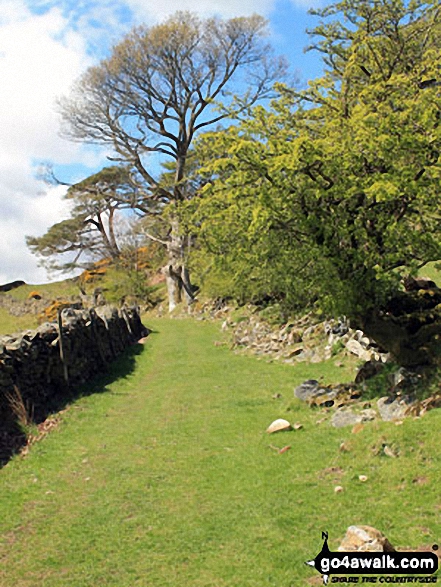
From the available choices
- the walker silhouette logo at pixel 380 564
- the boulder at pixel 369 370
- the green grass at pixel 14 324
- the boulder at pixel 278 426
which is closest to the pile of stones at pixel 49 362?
the green grass at pixel 14 324

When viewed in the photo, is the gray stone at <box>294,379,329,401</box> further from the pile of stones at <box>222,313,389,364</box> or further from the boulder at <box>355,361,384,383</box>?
the pile of stones at <box>222,313,389,364</box>

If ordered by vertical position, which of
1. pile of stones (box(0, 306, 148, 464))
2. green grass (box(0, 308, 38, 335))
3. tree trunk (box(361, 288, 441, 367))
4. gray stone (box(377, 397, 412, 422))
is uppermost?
green grass (box(0, 308, 38, 335))

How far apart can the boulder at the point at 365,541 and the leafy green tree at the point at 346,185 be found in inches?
190

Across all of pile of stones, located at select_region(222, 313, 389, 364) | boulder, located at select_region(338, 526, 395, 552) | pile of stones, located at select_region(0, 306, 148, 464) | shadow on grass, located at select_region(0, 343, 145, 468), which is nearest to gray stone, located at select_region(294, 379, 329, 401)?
pile of stones, located at select_region(222, 313, 389, 364)

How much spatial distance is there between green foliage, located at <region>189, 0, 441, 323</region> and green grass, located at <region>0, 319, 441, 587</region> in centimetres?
302

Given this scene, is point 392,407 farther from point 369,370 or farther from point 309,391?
point 309,391

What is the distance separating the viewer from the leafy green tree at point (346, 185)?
353 inches

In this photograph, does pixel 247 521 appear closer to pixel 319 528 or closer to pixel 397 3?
pixel 319 528

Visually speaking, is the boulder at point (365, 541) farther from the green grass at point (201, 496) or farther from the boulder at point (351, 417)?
the boulder at point (351, 417)

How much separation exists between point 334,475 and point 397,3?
1096cm

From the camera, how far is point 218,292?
32438 millimetres

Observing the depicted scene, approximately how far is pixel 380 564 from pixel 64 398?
31.5ft

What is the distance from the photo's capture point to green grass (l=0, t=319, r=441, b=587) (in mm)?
5750

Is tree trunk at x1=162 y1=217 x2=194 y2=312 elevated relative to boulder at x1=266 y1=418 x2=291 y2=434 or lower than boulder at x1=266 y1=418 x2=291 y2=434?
elevated
